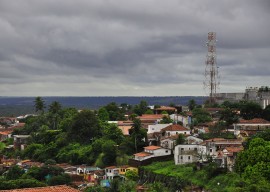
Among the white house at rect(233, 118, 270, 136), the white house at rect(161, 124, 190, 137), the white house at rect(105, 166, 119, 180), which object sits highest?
the white house at rect(233, 118, 270, 136)

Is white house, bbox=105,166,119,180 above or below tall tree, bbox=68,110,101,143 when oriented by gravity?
below

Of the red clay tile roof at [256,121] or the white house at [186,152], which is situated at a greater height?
the red clay tile roof at [256,121]

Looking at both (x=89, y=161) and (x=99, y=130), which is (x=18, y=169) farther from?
(x=99, y=130)

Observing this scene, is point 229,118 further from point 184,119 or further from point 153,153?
point 184,119

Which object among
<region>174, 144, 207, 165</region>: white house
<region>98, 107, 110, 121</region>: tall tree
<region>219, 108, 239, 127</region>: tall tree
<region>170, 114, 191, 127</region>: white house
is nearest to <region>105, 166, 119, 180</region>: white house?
<region>174, 144, 207, 165</region>: white house

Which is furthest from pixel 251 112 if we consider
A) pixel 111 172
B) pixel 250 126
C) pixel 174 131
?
pixel 111 172

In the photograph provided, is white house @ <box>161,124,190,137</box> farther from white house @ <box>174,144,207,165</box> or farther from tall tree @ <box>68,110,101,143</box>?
tall tree @ <box>68,110,101,143</box>

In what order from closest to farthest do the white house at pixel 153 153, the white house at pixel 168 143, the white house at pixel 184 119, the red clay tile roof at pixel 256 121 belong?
the white house at pixel 153 153 → the white house at pixel 168 143 → the red clay tile roof at pixel 256 121 → the white house at pixel 184 119

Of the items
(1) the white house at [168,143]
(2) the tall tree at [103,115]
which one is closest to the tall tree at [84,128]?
(2) the tall tree at [103,115]

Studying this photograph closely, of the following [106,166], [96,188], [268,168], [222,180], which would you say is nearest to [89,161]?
Answer: [106,166]

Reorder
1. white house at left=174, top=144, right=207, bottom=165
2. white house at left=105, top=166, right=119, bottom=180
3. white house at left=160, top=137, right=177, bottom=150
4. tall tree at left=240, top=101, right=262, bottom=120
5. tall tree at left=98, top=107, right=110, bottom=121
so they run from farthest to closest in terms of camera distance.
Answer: tall tree at left=98, top=107, right=110, bottom=121
tall tree at left=240, top=101, right=262, bottom=120
white house at left=160, top=137, right=177, bottom=150
white house at left=105, top=166, right=119, bottom=180
white house at left=174, top=144, right=207, bottom=165

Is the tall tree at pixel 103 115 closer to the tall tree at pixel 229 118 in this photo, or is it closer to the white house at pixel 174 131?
the white house at pixel 174 131
